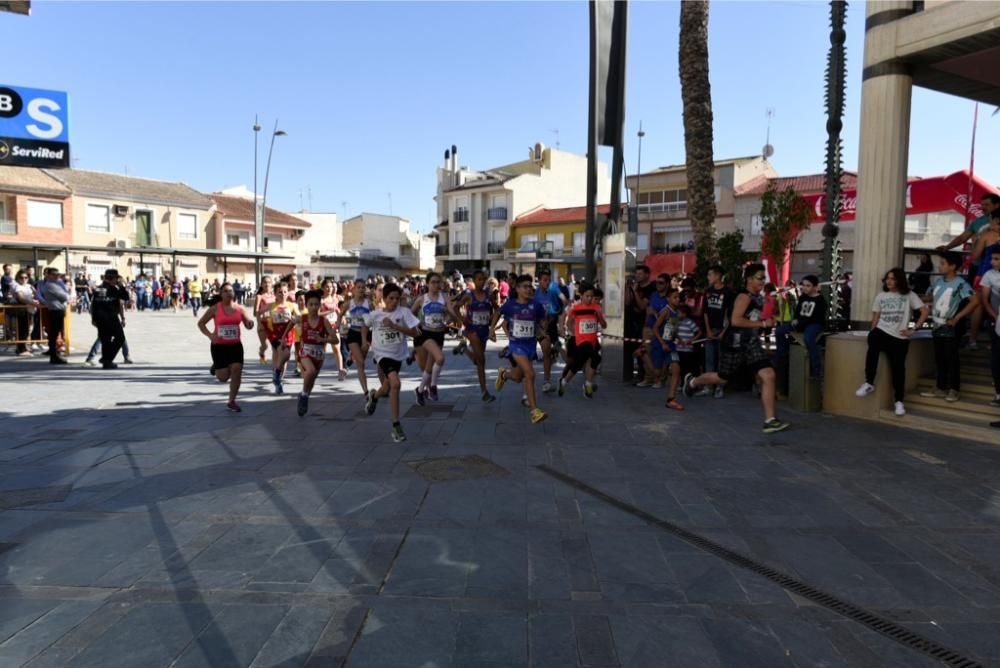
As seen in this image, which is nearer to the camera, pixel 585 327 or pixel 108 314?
pixel 585 327

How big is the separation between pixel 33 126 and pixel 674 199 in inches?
1401

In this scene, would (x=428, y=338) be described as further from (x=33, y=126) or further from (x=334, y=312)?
(x=33, y=126)

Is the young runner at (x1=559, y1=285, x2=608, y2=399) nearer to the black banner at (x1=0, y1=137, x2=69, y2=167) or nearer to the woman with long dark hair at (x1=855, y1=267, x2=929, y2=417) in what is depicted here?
the woman with long dark hair at (x1=855, y1=267, x2=929, y2=417)

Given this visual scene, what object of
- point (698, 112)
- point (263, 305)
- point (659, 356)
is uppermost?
point (698, 112)

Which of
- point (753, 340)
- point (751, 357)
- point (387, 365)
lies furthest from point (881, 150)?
point (387, 365)

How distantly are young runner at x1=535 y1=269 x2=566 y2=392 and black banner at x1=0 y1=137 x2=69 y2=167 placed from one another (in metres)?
11.3

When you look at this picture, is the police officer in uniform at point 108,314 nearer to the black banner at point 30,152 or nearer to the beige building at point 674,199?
the black banner at point 30,152

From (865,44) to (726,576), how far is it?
27.0 ft

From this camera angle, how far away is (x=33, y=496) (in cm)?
521

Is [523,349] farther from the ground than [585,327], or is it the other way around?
[585,327]

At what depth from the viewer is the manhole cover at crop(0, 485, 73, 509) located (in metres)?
5.05

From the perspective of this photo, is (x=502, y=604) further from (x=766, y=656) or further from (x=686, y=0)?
(x=686, y=0)

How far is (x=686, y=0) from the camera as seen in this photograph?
12.7 m

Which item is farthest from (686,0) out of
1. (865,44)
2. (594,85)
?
(865,44)
